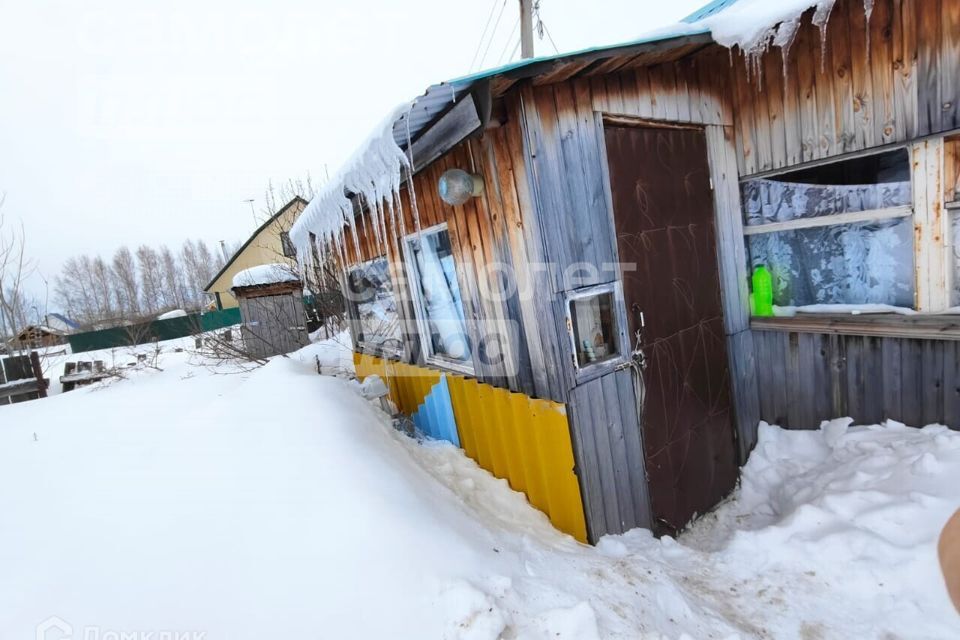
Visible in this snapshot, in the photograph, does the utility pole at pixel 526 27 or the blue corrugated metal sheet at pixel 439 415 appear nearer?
the blue corrugated metal sheet at pixel 439 415

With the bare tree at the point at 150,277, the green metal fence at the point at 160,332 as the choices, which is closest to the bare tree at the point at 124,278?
the bare tree at the point at 150,277

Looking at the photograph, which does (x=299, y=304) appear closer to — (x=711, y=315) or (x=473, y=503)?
(x=473, y=503)

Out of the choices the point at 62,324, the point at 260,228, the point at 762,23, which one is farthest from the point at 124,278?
the point at 762,23

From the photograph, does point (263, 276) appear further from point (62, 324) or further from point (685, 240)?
point (62, 324)

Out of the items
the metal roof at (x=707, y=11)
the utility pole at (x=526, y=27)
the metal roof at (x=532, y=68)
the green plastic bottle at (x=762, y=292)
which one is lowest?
the green plastic bottle at (x=762, y=292)

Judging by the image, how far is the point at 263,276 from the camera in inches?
373

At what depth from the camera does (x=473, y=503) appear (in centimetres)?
307

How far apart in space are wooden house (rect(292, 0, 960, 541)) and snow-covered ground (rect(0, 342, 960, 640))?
0.42 meters

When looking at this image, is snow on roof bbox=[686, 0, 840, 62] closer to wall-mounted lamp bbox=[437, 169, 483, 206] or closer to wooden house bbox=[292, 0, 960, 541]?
wooden house bbox=[292, 0, 960, 541]

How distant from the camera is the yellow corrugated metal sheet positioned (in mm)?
2777

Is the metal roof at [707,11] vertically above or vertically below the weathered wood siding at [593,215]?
above

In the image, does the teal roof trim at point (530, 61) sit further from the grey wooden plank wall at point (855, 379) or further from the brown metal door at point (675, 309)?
the grey wooden plank wall at point (855, 379)

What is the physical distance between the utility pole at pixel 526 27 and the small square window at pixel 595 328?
5544 millimetres

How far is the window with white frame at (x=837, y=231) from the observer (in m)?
2.84
